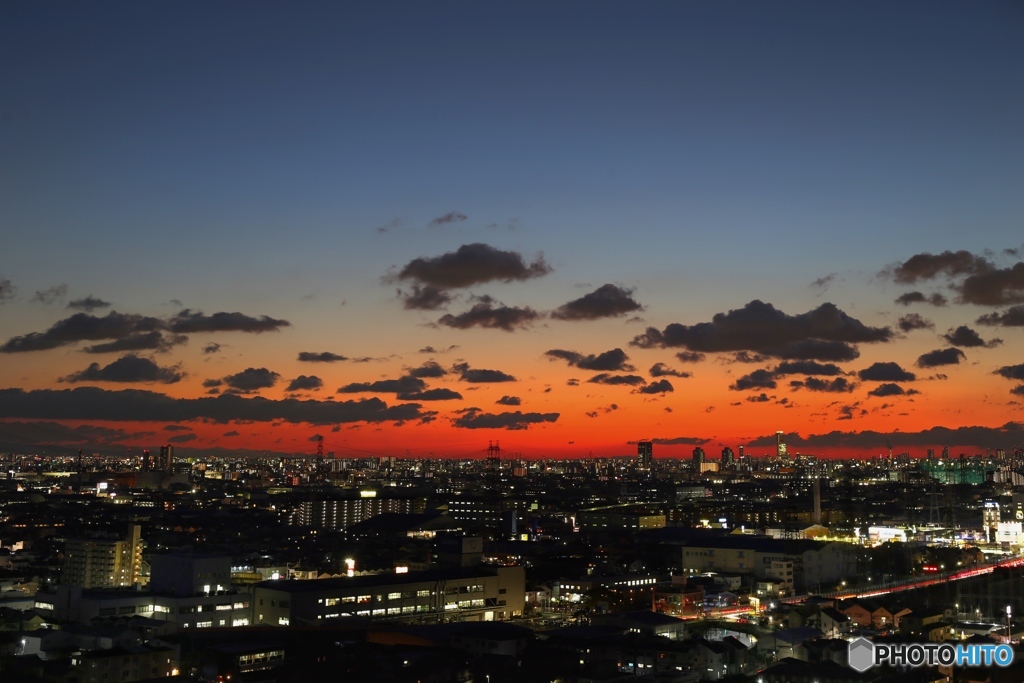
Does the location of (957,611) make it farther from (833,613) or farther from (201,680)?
(201,680)

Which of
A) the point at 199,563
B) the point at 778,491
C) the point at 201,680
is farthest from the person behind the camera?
the point at 778,491

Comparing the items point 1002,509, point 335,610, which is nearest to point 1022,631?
point 335,610
